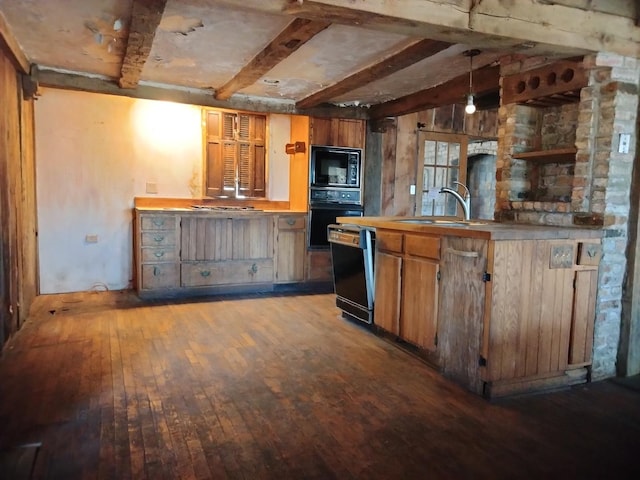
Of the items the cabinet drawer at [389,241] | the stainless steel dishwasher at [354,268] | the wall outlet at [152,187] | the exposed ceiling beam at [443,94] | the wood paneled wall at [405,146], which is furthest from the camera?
the wood paneled wall at [405,146]

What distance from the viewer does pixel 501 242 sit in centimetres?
262

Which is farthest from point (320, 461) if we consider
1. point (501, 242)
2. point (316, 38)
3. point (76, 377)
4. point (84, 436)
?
point (316, 38)

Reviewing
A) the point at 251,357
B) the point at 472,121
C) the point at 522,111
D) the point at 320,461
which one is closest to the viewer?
the point at 320,461

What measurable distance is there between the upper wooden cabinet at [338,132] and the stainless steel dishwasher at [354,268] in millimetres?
1814

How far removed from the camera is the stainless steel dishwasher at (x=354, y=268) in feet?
12.3

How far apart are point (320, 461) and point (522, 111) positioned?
2870mm

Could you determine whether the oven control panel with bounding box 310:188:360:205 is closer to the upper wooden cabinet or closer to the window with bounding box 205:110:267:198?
the upper wooden cabinet

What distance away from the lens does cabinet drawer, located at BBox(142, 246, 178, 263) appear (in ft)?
→ 15.9

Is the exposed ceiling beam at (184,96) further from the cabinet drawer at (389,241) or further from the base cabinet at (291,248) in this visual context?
the cabinet drawer at (389,241)

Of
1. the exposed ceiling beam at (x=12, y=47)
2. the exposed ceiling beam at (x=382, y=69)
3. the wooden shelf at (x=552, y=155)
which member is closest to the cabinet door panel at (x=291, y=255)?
the exposed ceiling beam at (x=382, y=69)

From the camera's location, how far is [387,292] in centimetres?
357

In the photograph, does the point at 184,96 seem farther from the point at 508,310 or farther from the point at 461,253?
the point at 508,310

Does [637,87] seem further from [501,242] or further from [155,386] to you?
[155,386]

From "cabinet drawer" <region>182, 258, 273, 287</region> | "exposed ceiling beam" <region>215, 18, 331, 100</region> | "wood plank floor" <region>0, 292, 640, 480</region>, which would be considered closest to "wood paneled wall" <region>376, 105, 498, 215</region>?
"cabinet drawer" <region>182, 258, 273, 287</region>
